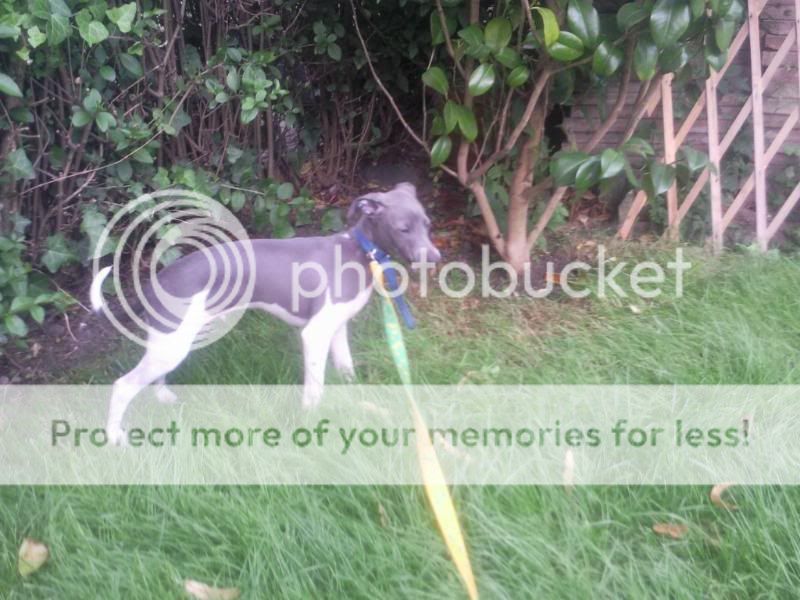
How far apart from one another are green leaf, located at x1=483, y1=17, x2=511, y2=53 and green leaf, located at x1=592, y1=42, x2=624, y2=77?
16.5 inches

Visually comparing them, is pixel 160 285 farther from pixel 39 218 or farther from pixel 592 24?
pixel 592 24

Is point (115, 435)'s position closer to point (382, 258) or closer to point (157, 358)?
point (157, 358)

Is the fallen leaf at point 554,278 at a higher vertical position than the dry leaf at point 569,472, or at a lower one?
lower

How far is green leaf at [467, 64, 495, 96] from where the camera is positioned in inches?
143

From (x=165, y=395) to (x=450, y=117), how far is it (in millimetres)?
1867

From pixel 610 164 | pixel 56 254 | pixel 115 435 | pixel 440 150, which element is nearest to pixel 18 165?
pixel 56 254

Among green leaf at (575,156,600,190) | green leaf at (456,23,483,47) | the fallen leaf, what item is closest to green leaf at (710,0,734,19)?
green leaf at (575,156,600,190)

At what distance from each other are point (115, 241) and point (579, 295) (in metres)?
2.28

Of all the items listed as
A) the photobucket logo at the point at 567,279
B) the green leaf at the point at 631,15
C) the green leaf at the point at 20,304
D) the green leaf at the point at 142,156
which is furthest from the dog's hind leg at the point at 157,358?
the green leaf at the point at 631,15

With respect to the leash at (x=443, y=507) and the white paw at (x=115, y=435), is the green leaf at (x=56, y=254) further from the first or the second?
the leash at (x=443, y=507)

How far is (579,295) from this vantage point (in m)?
4.04

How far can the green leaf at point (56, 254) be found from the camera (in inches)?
140

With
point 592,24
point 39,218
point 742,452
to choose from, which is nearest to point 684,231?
point 592,24

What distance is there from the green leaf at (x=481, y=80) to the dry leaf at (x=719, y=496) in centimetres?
202
